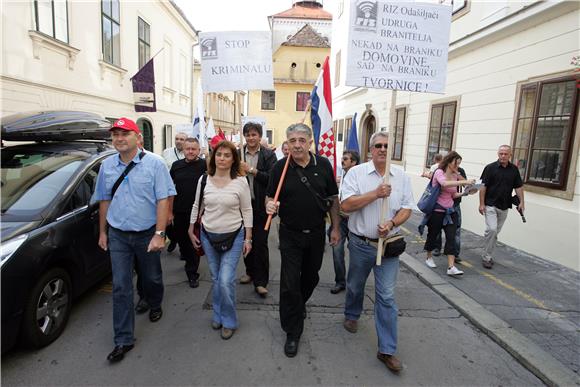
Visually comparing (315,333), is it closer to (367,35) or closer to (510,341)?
(510,341)

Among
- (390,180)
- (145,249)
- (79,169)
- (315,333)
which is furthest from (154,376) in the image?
(390,180)

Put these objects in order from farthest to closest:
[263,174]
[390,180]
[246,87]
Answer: [246,87], [263,174], [390,180]

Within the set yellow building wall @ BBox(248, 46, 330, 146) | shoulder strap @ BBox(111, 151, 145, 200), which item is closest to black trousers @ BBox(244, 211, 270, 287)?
shoulder strap @ BBox(111, 151, 145, 200)

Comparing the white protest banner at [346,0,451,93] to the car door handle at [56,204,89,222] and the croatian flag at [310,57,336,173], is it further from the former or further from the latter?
the car door handle at [56,204,89,222]

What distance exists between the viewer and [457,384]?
268 centimetres

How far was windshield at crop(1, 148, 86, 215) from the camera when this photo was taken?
9.79ft

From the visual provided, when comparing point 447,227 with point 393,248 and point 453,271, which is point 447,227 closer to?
point 453,271

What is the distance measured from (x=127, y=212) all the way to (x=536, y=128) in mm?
6549

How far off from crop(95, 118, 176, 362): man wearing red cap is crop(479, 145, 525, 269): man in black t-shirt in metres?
4.69

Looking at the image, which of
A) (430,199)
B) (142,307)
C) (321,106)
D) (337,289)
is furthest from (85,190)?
(430,199)

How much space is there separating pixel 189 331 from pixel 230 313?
45 cm

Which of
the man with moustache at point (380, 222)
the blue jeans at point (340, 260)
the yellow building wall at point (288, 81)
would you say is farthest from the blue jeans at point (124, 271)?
the yellow building wall at point (288, 81)

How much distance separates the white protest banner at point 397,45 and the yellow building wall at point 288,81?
32020 mm

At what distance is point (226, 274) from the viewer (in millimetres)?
3109
